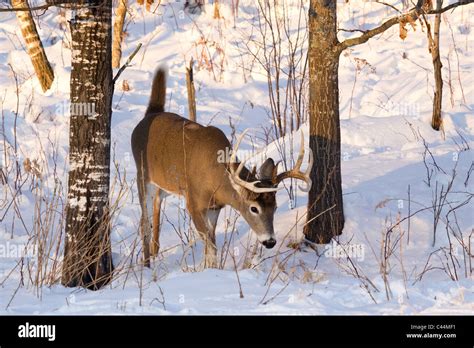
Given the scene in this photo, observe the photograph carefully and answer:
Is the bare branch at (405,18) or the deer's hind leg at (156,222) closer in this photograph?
the bare branch at (405,18)

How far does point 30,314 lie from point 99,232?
151 centimetres

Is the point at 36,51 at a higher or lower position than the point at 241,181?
higher

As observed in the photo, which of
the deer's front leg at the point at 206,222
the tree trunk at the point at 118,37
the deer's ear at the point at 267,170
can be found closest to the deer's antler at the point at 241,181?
the deer's ear at the point at 267,170

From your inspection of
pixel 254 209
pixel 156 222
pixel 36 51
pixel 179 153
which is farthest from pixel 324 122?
pixel 36 51

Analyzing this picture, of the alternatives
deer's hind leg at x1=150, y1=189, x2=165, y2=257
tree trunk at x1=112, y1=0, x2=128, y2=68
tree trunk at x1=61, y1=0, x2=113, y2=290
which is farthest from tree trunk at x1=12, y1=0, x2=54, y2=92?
tree trunk at x1=61, y1=0, x2=113, y2=290

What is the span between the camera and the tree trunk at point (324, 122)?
8062 mm

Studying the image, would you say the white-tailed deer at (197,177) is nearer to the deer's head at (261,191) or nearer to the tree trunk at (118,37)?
the deer's head at (261,191)

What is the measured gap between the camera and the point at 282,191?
991 centimetres

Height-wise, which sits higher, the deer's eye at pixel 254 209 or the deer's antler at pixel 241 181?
the deer's antler at pixel 241 181

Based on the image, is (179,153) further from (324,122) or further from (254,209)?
(324,122)

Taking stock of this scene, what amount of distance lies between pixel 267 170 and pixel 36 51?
6.97 m

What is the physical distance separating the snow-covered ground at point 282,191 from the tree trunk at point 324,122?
0.27m
